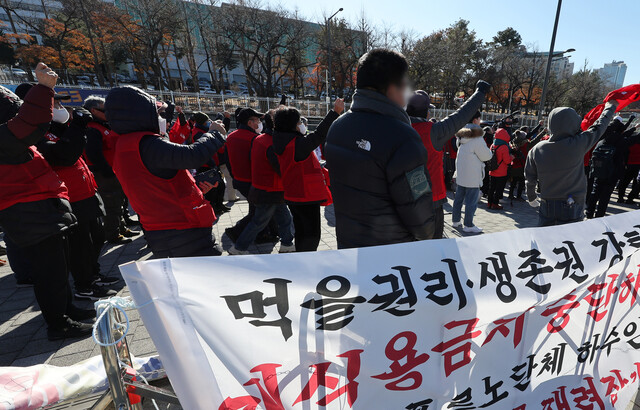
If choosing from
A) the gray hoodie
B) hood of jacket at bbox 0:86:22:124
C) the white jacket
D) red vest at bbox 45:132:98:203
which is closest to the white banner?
the gray hoodie

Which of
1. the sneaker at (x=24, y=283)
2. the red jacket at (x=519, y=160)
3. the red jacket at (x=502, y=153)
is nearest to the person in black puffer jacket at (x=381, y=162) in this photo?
the sneaker at (x=24, y=283)

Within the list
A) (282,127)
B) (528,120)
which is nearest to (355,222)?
(282,127)

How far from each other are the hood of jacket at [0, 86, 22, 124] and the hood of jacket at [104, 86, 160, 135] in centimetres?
93

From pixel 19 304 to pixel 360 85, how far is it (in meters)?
3.95

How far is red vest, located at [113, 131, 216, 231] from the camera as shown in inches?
80.4

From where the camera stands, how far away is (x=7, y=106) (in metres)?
2.33

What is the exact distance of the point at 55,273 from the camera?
257cm

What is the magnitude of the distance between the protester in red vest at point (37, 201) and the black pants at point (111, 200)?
1913mm

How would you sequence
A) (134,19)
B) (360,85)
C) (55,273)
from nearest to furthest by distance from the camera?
(360,85) < (55,273) < (134,19)

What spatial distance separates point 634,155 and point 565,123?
6.84 metres

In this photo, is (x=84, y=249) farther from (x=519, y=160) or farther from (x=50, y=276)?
(x=519, y=160)

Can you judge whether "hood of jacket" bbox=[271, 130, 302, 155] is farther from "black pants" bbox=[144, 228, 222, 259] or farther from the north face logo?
the north face logo

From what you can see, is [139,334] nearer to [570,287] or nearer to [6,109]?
[6,109]

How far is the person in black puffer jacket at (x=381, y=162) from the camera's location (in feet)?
5.43
